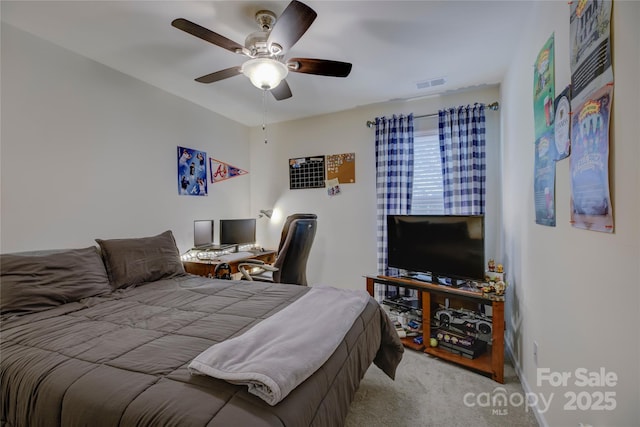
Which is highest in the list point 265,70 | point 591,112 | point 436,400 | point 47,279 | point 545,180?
point 265,70

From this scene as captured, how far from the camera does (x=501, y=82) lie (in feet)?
9.09

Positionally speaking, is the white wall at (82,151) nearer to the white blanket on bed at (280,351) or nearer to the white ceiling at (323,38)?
the white ceiling at (323,38)

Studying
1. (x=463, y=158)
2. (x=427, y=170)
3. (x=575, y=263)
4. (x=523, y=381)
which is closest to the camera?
(x=575, y=263)

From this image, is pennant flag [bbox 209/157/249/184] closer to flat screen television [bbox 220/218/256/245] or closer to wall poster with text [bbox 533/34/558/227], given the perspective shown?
flat screen television [bbox 220/218/256/245]

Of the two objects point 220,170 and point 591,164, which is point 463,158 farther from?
point 220,170

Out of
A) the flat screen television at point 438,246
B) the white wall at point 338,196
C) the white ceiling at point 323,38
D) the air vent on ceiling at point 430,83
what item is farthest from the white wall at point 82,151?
the air vent on ceiling at point 430,83

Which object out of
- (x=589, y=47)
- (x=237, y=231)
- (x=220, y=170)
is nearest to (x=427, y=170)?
(x=589, y=47)

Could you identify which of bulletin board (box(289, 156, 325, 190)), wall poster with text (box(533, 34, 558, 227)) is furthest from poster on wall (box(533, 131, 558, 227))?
bulletin board (box(289, 156, 325, 190))

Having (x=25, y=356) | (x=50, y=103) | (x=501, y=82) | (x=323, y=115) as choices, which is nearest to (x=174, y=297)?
(x=25, y=356)

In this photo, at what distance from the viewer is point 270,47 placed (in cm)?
178

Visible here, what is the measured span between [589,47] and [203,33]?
6.05 ft

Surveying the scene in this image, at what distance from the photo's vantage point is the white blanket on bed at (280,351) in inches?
35.1

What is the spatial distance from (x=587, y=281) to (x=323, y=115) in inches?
130

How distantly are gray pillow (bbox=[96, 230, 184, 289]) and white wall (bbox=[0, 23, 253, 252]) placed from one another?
0.36 m
